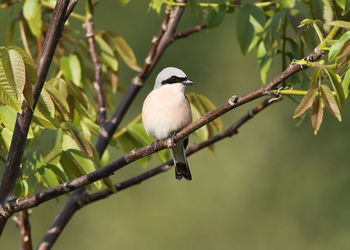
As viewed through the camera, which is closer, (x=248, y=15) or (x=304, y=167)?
(x=248, y=15)

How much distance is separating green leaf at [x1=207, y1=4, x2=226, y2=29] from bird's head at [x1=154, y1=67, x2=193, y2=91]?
2.37ft

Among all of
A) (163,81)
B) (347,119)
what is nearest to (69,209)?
(163,81)

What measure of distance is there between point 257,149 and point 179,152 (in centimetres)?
806

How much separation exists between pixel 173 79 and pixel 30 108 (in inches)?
68.9

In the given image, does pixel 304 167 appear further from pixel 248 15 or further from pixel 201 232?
pixel 248 15

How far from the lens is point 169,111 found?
170 inches

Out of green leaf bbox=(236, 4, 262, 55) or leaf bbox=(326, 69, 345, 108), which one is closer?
leaf bbox=(326, 69, 345, 108)

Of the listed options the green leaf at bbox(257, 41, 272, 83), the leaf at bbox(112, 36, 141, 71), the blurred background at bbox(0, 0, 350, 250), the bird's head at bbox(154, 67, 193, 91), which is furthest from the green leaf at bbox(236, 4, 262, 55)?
the blurred background at bbox(0, 0, 350, 250)

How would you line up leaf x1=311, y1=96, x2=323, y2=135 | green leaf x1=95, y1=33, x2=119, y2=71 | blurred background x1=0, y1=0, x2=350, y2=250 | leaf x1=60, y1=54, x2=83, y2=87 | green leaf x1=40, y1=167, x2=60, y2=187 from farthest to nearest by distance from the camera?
blurred background x1=0, y1=0, x2=350, y2=250
green leaf x1=95, y1=33, x2=119, y2=71
leaf x1=60, y1=54, x2=83, y2=87
green leaf x1=40, y1=167, x2=60, y2=187
leaf x1=311, y1=96, x2=323, y2=135

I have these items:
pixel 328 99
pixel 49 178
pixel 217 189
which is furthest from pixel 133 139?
pixel 217 189

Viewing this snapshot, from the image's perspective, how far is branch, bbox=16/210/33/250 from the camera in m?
3.81

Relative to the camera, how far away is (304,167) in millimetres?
11641

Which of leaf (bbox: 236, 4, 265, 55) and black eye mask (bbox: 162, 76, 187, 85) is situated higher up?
leaf (bbox: 236, 4, 265, 55)

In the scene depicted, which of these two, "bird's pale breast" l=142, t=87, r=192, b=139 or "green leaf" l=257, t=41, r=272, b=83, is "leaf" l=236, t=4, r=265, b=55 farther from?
"bird's pale breast" l=142, t=87, r=192, b=139
